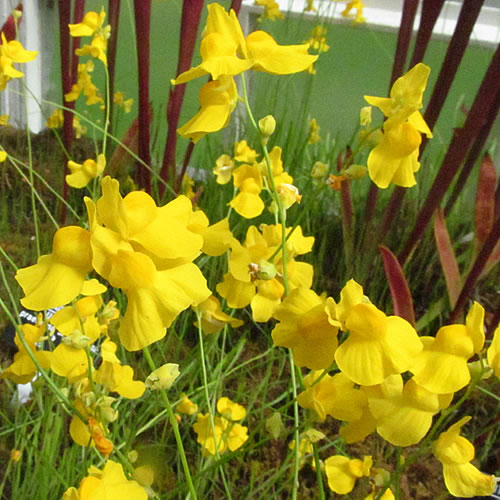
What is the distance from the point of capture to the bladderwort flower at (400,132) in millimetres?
380

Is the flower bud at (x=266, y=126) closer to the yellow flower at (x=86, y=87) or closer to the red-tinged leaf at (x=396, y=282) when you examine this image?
the red-tinged leaf at (x=396, y=282)

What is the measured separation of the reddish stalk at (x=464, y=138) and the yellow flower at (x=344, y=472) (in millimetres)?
427

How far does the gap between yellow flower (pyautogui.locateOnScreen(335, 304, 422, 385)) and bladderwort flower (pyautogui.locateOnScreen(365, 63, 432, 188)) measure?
0.38 feet

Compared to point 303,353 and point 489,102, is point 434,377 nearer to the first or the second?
point 303,353

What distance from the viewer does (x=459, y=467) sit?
0.35m

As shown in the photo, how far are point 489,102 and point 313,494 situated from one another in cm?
53

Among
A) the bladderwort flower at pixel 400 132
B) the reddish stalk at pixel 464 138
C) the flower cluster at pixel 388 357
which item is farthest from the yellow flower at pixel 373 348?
the reddish stalk at pixel 464 138

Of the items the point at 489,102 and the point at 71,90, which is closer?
the point at 489,102

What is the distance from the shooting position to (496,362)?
308 mm

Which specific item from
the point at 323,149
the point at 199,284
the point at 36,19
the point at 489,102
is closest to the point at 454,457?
the point at 199,284

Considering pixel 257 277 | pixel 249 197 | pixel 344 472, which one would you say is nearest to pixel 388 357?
pixel 257 277

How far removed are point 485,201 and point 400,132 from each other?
0.46 m

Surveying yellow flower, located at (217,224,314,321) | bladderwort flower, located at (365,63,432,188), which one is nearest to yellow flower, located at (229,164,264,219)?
yellow flower, located at (217,224,314,321)

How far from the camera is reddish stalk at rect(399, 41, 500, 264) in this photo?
752 mm
